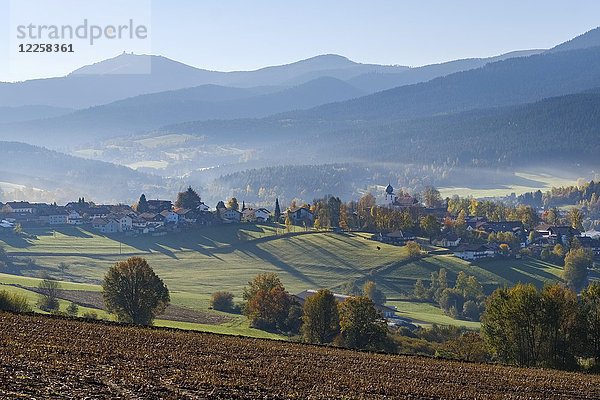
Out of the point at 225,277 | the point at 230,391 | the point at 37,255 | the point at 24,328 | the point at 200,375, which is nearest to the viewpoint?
the point at 230,391

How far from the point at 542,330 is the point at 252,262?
6408cm

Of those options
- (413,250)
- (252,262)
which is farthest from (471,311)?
(252,262)

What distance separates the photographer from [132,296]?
6334 cm

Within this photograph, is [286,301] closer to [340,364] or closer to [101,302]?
[101,302]

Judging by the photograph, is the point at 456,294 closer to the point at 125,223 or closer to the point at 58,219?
the point at 125,223

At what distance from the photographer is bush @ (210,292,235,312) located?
8106 cm

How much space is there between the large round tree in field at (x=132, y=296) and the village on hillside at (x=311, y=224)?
5958 cm

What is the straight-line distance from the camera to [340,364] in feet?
115

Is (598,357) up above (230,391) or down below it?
below

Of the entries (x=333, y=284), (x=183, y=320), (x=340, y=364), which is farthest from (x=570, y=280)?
(x=340, y=364)

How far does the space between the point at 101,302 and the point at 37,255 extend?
39607mm

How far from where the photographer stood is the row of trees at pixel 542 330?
50406 millimetres

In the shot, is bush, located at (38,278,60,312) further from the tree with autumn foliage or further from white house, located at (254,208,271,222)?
white house, located at (254,208,271,222)

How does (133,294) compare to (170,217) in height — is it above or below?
below
